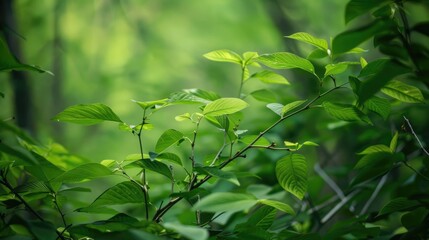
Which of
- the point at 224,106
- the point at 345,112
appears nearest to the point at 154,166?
the point at 224,106

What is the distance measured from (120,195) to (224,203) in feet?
0.73

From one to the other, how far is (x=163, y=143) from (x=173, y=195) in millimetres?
115

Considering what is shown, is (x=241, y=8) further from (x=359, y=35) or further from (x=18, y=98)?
(x=359, y=35)

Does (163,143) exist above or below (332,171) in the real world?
above

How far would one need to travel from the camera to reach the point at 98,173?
0.69 m

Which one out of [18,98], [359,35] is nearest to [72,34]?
[18,98]

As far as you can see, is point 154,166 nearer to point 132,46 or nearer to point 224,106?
point 224,106

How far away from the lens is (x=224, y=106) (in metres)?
0.72

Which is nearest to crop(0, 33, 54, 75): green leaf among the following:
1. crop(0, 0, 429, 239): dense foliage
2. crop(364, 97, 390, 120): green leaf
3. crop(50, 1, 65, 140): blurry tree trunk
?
crop(0, 0, 429, 239): dense foliage

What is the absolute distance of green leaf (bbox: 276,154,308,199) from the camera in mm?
773

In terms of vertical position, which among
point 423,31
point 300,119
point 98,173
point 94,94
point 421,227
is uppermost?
point 423,31

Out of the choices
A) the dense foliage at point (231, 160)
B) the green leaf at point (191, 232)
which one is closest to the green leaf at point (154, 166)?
the dense foliage at point (231, 160)

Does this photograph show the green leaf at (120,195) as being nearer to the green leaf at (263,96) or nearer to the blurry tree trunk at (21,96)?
the green leaf at (263,96)

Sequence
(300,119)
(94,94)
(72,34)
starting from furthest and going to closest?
(72,34) < (94,94) < (300,119)
